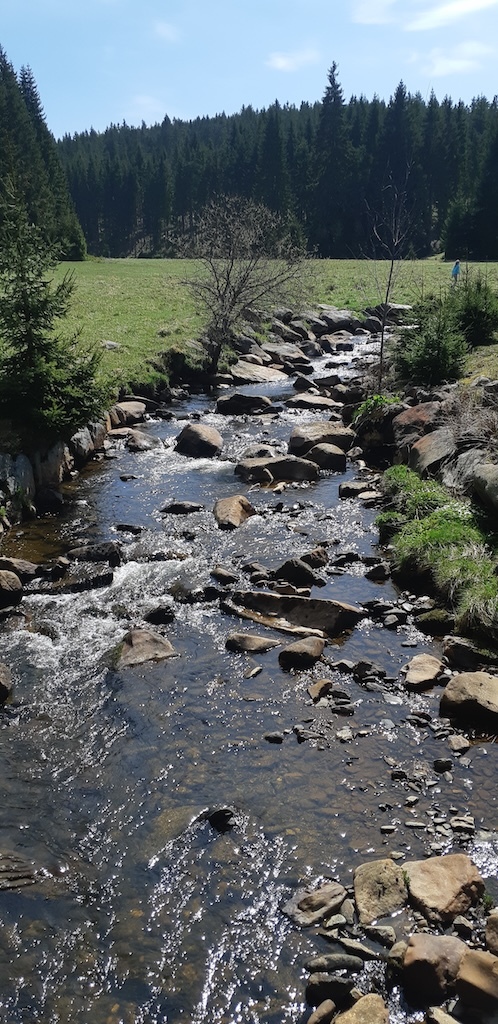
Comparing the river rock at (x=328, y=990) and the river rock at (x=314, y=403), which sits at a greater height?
the river rock at (x=314, y=403)

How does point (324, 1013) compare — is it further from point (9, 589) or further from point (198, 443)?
point (198, 443)

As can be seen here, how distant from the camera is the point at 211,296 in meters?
32.4

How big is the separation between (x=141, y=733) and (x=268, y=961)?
11.9 feet

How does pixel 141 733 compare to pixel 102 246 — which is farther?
pixel 102 246

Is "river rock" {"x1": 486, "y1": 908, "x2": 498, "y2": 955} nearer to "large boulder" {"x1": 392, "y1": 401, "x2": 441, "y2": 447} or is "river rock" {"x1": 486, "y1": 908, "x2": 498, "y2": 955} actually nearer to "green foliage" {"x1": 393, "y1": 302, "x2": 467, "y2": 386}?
"large boulder" {"x1": 392, "y1": 401, "x2": 441, "y2": 447}

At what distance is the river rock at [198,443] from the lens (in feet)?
71.3

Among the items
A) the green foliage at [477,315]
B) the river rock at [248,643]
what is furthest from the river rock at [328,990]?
the green foliage at [477,315]

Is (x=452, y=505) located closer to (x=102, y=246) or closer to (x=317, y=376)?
(x=317, y=376)

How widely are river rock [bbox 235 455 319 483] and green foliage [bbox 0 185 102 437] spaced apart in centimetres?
453

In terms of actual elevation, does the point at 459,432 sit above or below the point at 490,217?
below

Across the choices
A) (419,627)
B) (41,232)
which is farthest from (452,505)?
(41,232)

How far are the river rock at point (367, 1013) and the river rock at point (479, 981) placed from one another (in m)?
0.63

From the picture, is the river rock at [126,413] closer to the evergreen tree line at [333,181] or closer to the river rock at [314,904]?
the river rock at [314,904]

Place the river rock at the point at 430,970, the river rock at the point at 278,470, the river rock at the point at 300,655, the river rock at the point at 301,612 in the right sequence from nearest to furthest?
the river rock at the point at 430,970
the river rock at the point at 300,655
the river rock at the point at 301,612
the river rock at the point at 278,470
